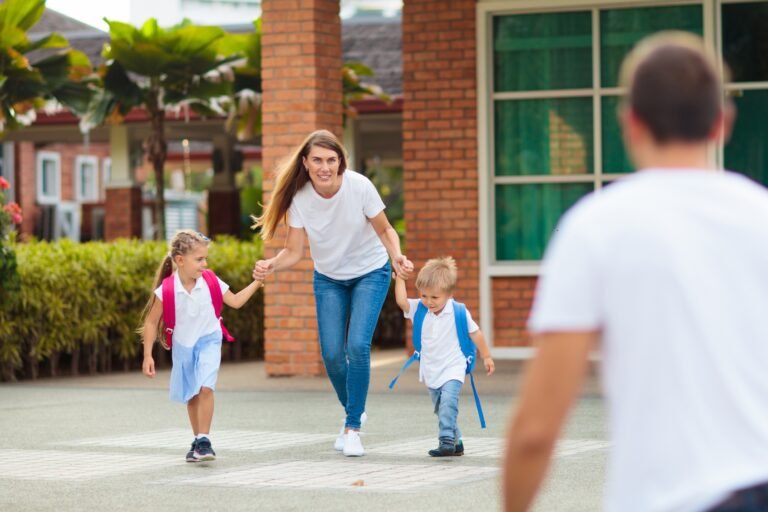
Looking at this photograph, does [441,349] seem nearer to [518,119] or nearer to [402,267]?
[402,267]

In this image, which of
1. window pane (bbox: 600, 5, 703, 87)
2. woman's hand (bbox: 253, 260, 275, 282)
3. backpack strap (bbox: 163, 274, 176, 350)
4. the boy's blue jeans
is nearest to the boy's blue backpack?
the boy's blue jeans

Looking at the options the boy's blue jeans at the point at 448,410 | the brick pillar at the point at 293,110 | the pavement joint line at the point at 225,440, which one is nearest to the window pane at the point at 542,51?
the brick pillar at the point at 293,110

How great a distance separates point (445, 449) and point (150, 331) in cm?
174

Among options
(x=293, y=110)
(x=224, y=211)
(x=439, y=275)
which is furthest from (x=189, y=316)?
(x=224, y=211)

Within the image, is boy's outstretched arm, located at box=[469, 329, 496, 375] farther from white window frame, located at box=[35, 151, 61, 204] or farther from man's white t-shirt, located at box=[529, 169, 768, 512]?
white window frame, located at box=[35, 151, 61, 204]

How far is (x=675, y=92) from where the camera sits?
264cm

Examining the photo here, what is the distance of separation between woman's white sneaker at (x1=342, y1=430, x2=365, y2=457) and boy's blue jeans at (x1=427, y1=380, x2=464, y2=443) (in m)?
0.45

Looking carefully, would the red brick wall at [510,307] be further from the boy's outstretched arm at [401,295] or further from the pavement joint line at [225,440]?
the boy's outstretched arm at [401,295]

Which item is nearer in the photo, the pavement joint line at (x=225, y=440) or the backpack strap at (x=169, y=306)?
the backpack strap at (x=169, y=306)

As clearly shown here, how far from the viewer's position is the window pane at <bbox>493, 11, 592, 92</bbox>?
14906 mm

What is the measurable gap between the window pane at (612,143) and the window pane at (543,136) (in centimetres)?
14

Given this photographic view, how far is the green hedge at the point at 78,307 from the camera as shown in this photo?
1451 cm

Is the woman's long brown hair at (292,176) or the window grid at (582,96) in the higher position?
the window grid at (582,96)

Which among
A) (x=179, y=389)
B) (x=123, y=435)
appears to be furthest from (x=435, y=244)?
(x=179, y=389)
